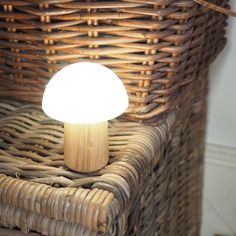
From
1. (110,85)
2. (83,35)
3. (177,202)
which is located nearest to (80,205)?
(110,85)

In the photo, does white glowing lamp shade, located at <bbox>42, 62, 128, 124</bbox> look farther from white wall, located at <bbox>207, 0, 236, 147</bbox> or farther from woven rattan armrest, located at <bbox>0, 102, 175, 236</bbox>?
white wall, located at <bbox>207, 0, 236, 147</bbox>

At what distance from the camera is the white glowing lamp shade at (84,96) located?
1.80ft

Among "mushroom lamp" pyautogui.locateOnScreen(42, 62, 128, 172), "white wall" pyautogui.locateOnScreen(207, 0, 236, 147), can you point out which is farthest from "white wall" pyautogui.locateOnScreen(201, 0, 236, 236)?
"mushroom lamp" pyautogui.locateOnScreen(42, 62, 128, 172)

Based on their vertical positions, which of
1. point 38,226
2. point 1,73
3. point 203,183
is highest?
point 1,73

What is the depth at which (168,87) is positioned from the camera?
68 cm

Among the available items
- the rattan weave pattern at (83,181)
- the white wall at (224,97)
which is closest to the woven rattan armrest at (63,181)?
the rattan weave pattern at (83,181)

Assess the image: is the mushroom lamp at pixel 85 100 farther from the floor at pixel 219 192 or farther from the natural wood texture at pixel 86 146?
the floor at pixel 219 192

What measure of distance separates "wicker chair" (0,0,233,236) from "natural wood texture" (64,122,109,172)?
0.05ft

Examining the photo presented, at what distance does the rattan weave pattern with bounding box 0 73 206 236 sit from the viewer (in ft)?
1.78

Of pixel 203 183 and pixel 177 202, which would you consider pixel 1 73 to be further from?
pixel 203 183

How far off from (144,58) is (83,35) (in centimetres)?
10

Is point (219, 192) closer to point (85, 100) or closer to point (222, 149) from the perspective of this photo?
point (222, 149)

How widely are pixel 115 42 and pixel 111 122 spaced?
15cm

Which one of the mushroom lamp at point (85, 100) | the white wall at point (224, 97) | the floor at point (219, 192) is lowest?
the floor at point (219, 192)
